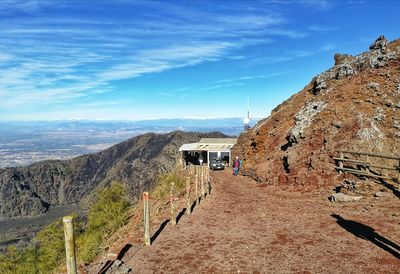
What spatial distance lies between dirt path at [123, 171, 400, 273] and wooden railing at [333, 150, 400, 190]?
2526 millimetres

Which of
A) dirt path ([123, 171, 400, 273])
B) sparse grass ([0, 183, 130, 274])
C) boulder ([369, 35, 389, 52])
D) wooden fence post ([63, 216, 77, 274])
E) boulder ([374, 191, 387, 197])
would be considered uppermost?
boulder ([369, 35, 389, 52])

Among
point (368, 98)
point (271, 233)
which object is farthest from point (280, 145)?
point (271, 233)

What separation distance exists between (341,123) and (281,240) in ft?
43.6

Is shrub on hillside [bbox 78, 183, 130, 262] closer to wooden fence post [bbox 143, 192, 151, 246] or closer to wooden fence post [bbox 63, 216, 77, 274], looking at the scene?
wooden fence post [bbox 143, 192, 151, 246]

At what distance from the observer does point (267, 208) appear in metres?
17.5

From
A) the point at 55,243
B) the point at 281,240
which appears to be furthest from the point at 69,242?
the point at 55,243

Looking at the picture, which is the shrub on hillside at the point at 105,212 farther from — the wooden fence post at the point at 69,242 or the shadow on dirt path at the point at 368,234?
the wooden fence post at the point at 69,242

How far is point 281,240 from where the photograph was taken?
12.1 metres

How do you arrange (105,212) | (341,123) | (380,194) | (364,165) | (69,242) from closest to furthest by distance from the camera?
(69,242) < (380,194) < (364,165) < (341,123) < (105,212)

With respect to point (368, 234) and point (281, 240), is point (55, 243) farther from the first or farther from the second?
point (368, 234)

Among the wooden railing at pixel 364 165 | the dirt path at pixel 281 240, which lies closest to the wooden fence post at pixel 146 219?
the dirt path at pixel 281 240

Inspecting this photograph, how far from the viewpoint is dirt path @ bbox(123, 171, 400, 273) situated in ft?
32.7

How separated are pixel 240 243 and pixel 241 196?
9.39 meters

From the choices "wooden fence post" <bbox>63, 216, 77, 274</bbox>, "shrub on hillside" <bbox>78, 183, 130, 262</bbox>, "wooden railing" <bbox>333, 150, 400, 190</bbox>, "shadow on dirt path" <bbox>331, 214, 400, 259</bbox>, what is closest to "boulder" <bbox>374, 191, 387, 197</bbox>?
"wooden railing" <bbox>333, 150, 400, 190</bbox>
